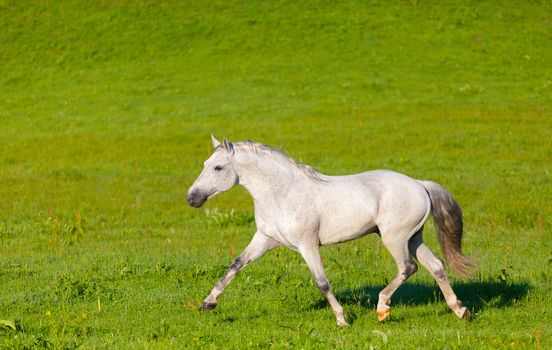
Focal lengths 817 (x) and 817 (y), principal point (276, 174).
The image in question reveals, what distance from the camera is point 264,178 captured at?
29.8 feet

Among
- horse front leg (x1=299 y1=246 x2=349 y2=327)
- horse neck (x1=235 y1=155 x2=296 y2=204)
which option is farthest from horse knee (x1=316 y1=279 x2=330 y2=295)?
horse neck (x1=235 y1=155 x2=296 y2=204)

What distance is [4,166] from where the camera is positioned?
25.3 m

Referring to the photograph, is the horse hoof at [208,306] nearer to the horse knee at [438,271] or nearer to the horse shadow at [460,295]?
the horse shadow at [460,295]

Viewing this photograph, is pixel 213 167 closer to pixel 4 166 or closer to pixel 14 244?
pixel 14 244

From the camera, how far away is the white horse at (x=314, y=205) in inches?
351

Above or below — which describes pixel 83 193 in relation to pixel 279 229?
below

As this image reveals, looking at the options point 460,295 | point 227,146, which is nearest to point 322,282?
point 227,146

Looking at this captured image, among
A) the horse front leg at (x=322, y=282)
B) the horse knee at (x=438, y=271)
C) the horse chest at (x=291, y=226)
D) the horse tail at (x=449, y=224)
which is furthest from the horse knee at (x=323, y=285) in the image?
the horse tail at (x=449, y=224)

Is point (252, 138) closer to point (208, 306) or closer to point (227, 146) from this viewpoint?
point (208, 306)

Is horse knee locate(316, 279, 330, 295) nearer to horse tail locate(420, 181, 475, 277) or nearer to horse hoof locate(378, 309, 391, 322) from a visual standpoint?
horse hoof locate(378, 309, 391, 322)

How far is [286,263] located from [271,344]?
4.74 metres

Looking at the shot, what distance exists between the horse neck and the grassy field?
4.75 ft

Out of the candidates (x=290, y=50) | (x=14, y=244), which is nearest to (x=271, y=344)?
(x=14, y=244)

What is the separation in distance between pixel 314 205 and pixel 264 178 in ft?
2.07
